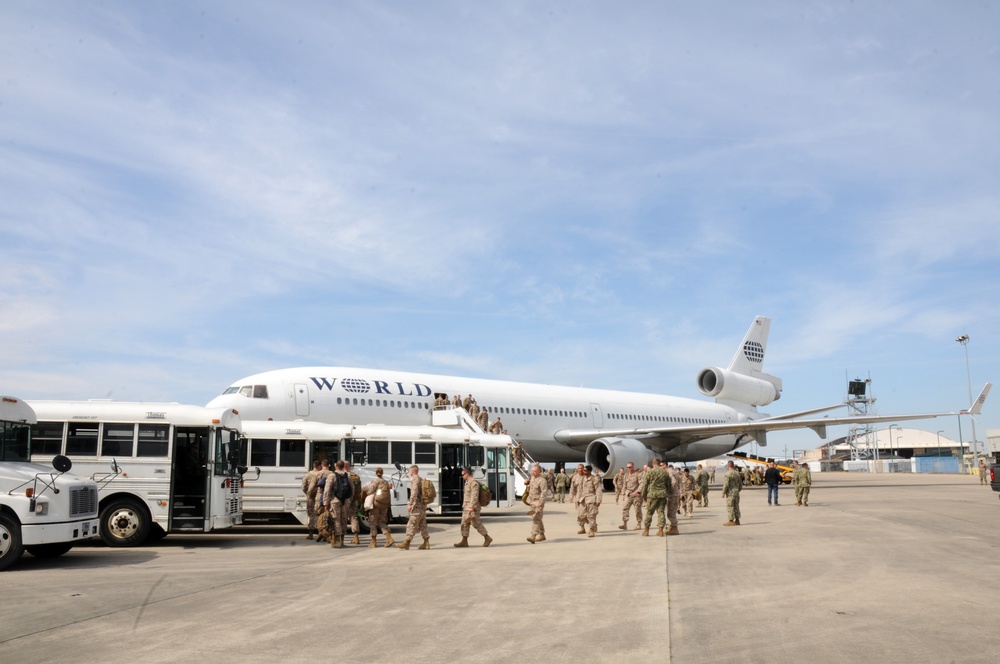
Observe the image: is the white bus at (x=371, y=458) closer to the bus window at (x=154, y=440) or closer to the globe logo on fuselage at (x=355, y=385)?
the bus window at (x=154, y=440)

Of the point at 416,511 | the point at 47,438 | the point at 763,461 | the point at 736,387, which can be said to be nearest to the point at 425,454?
the point at 416,511

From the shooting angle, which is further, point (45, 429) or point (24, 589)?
point (45, 429)

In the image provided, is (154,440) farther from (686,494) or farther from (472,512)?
(686,494)

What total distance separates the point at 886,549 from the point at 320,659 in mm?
10579

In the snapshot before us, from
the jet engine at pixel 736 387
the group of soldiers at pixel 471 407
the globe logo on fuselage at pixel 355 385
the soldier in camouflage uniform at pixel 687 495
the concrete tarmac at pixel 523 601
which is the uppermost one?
the jet engine at pixel 736 387

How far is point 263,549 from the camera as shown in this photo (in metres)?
15.6

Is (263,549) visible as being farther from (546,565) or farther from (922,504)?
(922,504)

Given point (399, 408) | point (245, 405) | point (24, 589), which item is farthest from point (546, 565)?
point (399, 408)

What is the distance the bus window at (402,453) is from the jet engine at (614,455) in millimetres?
12348

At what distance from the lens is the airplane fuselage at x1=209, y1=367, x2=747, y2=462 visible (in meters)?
26.6

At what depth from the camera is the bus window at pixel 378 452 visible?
2072 centimetres

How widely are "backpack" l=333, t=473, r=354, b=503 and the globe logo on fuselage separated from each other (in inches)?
484

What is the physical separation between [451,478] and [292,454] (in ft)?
15.1

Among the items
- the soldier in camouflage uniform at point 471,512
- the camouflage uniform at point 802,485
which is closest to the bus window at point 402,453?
the soldier in camouflage uniform at point 471,512
